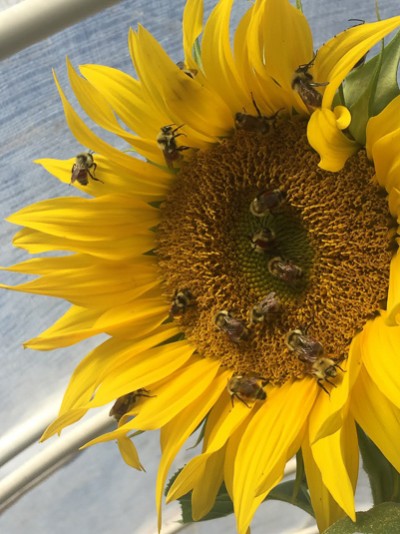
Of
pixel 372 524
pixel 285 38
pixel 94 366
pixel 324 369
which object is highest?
pixel 285 38

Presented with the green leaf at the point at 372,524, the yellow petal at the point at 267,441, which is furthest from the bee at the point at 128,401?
the green leaf at the point at 372,524

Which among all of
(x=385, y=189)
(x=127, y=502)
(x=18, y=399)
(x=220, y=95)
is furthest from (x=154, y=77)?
(x=127, y=502)

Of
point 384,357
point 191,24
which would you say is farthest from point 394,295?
point 191,24

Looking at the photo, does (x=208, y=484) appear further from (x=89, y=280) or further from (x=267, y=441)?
(x=89, y=280)

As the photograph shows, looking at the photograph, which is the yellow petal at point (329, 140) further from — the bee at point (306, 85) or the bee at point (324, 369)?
the bee at point (324, 369)

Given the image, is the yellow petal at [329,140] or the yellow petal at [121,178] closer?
the yellow petal at [329,140]

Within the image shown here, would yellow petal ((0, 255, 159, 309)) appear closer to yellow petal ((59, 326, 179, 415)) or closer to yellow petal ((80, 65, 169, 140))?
yellow petal ((59, 326, 179, 415))
